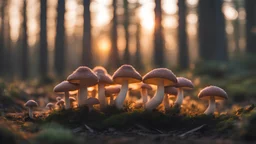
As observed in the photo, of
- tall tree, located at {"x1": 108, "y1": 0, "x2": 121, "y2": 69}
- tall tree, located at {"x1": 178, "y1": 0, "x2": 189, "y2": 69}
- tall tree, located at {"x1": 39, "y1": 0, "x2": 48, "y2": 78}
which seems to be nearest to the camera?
tall tree, located at {"x1": 178, "y1": 0, "x2": 189, "y2": 69}

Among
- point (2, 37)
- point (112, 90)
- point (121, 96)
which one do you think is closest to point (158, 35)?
point (112, 90)

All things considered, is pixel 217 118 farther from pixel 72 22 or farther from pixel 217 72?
pixel 72 22

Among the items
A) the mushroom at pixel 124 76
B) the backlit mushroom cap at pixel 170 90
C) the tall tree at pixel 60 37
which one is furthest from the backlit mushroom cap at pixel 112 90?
the tall tree at pixel 60 37

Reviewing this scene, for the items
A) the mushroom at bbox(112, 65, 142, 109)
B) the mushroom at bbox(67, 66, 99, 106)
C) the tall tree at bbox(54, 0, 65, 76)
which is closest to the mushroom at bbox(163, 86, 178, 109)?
the mushroom at bbox(112, 65, 142, 109)

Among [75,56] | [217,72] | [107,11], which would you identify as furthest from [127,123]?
[75,56]

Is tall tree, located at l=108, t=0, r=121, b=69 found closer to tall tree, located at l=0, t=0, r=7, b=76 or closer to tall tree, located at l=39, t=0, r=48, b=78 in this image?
tall tree, located at l=39, t=0, r=48, b=78

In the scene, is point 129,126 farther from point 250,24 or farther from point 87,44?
point 250,24
